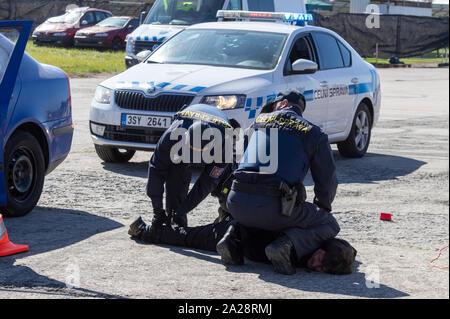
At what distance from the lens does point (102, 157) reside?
9.64 metres

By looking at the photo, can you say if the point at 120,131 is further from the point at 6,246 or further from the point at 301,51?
the point at 6,246

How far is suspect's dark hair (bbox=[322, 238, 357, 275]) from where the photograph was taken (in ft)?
17.5

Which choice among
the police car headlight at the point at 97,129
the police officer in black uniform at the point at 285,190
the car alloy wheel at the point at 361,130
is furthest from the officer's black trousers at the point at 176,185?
the car alloy wheel at the point at 361,130

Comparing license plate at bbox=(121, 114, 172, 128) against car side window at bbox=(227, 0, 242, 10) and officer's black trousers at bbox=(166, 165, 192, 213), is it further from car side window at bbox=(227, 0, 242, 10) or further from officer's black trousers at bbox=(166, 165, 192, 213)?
car side window at bbox=(227, 0, 242, 10)

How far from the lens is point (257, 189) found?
5.46 m

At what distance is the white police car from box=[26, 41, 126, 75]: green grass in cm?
1361

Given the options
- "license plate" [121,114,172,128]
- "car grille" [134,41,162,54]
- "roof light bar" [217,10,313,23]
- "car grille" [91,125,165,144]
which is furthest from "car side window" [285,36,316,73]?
"car grille" [134,41,162,54]

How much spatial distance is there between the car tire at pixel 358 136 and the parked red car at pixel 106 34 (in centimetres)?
2025

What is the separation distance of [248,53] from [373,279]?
498 centimetres

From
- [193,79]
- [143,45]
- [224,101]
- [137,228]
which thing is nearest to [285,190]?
[137,228]

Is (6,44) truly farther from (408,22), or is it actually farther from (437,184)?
(408,22)

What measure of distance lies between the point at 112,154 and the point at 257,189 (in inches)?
173

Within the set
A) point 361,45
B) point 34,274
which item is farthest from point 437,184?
point 361,45

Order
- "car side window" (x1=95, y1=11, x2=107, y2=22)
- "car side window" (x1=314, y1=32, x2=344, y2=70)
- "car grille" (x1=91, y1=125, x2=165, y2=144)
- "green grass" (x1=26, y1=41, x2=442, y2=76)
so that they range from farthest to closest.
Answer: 1. "car side window" (x1=95, y1=11, x2=107, y2=22)
2. "green grass" (x1=26, y1=41, x2=442, y2=76)
3. "car side window" (x1=314, y1=32, x2=344, y2=70)
4. "car grille" (x1=91, y1=125, x2=165, y2=144)
